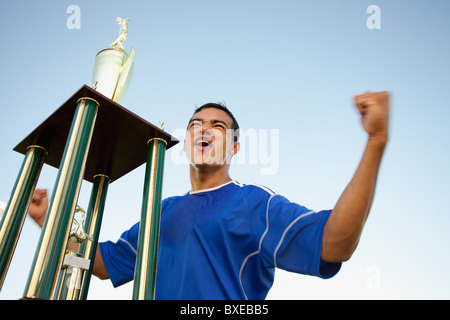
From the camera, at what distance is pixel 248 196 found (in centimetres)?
194

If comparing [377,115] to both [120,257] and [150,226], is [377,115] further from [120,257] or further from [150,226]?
[120,257]

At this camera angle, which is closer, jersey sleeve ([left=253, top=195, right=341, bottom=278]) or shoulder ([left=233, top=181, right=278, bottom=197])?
jersey sleeve ([left=253, top=195, right=341, bottom=278])

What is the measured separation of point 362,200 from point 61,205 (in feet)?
3.43

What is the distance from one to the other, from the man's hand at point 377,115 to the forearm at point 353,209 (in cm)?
2

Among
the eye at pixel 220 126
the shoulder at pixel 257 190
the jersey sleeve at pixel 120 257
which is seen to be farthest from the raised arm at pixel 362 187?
the jersey sleeve at pixel 120 257

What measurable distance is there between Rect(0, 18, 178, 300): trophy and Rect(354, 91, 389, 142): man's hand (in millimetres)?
900

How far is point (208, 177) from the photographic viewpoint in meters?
2.15

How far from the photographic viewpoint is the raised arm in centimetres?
135

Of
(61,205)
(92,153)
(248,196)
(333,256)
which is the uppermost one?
(92,153)

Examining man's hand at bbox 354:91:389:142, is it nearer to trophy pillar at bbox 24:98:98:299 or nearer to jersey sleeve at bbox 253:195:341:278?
jersey sleeve at bbox 253:195:341:278

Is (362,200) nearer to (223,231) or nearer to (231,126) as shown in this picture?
(223,231)

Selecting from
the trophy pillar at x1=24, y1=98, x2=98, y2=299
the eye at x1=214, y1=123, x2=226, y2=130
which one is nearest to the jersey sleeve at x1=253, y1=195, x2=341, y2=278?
the eye at x1=214, y1=123, x2=226, y2=130
